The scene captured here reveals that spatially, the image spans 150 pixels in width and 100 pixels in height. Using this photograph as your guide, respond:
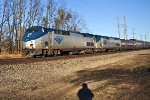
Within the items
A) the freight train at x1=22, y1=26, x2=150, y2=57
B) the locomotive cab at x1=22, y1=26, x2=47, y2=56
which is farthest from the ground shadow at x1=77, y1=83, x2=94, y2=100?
the freight train at x1=22, y1=26, x2=150, y2=57

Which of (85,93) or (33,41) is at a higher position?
(33,41)

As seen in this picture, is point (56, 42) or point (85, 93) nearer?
point (85, 93)

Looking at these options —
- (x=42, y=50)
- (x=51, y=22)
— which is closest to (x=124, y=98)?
(x=42, y=50)

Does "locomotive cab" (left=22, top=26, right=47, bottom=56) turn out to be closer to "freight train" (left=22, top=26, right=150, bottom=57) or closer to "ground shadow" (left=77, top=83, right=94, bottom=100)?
"freight train" (left=22, top=26, right=150, bottom=57)

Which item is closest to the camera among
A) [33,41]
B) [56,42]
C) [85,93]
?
[85,93]

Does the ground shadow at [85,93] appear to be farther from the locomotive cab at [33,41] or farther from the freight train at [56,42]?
the freight train at [56,42]

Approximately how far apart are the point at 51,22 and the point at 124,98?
62.4 metres

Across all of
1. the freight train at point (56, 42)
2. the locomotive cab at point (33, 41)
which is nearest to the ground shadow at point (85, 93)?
the locomotive cab at point (33, 41)

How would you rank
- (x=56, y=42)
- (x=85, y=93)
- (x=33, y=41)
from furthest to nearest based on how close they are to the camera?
1. (x=56, y=42)
2. (x=33, y=41)
3. (x=85, y=93)

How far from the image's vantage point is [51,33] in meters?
30.4

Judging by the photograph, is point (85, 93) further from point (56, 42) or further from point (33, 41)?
point (56, 42)

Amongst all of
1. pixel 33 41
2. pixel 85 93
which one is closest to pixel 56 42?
pixel 33 41

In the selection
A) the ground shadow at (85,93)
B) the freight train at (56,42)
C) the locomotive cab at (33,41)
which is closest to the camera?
the ground shadow at (85,93)

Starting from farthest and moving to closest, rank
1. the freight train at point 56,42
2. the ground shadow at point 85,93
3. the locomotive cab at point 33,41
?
the freight train at point 56,42 → the locomotive cab at point 33,41 → the ground shadow at point 85,93
